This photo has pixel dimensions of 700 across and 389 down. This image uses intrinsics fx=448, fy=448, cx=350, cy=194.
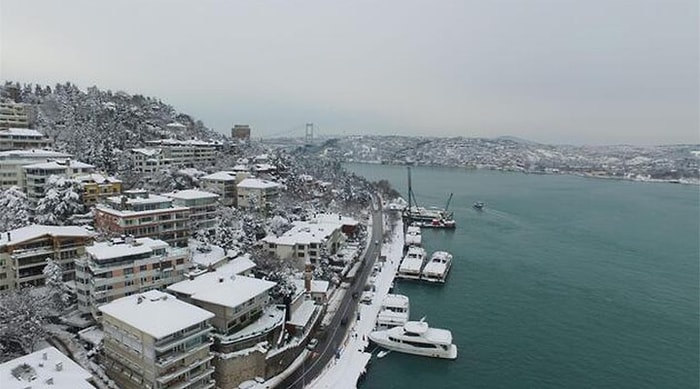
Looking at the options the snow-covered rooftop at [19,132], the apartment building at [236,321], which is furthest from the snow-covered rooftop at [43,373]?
the snow-covered rooftop at [19,132]

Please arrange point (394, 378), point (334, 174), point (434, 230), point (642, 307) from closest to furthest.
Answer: point (394, 378)
point (642, 307)
point (434, 230)
point (334, 174)

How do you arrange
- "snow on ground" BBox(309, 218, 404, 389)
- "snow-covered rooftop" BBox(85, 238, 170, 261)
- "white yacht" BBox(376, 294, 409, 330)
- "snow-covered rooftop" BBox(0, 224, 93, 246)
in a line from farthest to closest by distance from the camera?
"white yacht" BBox(376, 294, 409, 330), "snow-covered rooftop" BBox(0, 224, 93, 246), "snow on ground" BBox(309, 218, 404, 389), "snow-covered rooftop" BBox(85, 238, 170, 261)

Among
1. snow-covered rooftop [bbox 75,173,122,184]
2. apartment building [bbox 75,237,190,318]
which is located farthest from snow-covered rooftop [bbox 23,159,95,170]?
apartment building [bbox 75,237,190,318]

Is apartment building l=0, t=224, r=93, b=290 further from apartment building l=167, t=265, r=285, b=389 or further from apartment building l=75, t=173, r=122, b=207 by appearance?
apartment building l=75, t=173, r=122, b=207

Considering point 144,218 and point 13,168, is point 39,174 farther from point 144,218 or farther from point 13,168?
point 144,218

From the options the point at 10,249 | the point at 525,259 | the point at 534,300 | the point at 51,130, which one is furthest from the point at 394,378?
the point at 51,130

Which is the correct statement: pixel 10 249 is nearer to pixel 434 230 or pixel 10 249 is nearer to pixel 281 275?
pixel 281 275
